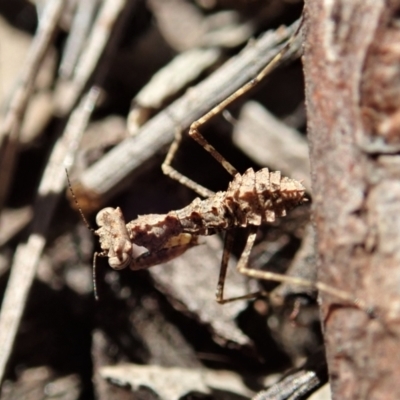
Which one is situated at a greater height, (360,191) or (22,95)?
(22,95)

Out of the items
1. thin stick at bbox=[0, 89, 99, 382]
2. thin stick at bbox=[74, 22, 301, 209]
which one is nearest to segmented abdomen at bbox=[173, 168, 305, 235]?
thin stick at bbox=[74, 22, 301, 209]

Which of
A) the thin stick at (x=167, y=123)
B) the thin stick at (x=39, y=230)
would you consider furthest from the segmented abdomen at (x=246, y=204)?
the thin stick at (x=39, y=230)

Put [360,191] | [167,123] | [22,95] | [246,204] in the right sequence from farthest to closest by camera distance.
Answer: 1. [22,95]
2. [167,123]
3. [246,204]
4. [360,191]

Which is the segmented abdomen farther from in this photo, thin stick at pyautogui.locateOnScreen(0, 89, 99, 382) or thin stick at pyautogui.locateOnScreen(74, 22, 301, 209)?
thin stick at pyautogui.locateOnScreen(0, 89, 99, 382)

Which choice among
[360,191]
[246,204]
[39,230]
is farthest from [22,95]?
[360,191]

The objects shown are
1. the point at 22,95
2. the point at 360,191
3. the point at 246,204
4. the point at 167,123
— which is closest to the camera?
the point at 360,191

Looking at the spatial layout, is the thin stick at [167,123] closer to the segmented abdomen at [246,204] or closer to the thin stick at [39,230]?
the thin stick at [39,230]

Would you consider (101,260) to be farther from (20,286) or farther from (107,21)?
(107,21)

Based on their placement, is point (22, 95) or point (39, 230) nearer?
point (39, 230)

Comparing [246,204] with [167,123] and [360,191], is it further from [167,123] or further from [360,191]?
[360,191]

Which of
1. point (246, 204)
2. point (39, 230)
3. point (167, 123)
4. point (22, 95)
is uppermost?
point (22, 95)
